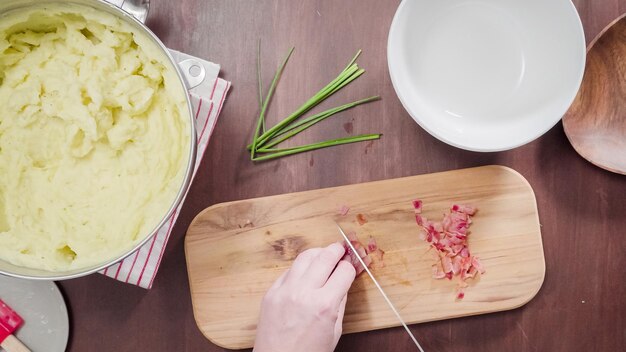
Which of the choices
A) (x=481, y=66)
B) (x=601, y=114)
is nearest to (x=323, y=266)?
(x=481, y=66)

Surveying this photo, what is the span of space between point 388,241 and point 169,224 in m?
0.42

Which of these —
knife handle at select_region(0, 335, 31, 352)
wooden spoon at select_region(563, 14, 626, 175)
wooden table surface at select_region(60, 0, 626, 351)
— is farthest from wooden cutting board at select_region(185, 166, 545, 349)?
knife handle at select_region(0, 335, 31, 352)

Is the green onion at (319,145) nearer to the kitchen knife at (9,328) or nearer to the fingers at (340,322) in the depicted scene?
the fingers at (340,322)

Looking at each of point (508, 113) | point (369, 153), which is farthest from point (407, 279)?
point (508, 113)

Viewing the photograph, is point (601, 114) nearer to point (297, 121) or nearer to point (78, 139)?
point (297, 121)

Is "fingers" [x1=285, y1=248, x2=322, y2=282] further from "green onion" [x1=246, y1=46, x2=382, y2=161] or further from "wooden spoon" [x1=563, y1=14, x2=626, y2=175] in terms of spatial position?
"wooden spoon" [x1=563, y1=14, x2=626, y2=175]

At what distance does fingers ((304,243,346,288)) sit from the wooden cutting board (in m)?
0.05

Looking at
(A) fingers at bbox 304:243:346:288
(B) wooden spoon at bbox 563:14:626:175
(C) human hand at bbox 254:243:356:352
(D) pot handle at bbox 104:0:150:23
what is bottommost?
(C) human hand at bbox 254:243:356:352

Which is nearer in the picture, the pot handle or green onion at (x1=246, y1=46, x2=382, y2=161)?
the pot handle

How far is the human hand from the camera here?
3.07 feet

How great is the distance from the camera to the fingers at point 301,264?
973mm

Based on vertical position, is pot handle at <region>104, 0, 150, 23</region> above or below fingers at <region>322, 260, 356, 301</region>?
above

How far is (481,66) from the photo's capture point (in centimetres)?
101

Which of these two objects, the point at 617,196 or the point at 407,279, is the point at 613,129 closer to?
the point at 617,196
